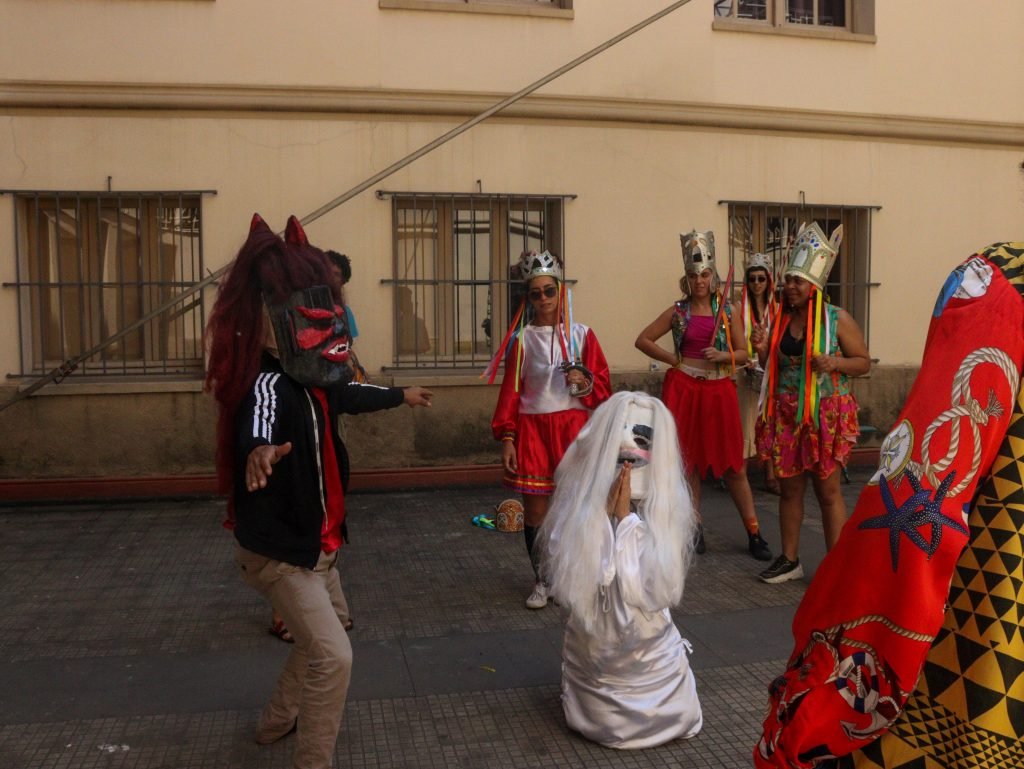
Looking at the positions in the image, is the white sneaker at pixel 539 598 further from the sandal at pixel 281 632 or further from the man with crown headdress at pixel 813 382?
the man with crown headdress at pixel 813 382

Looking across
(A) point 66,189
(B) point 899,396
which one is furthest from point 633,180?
(A) point 66,189

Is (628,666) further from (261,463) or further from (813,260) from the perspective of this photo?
(813,260)

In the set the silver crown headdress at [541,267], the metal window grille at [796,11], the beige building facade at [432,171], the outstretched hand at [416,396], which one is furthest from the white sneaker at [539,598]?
the metal window grille at [796,11]

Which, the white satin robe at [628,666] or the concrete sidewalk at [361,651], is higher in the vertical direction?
the white satin robe at [628,666]

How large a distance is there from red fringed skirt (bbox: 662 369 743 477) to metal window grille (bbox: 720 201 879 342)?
9.48ft

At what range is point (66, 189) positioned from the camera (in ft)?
26.6

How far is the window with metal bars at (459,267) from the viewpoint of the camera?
8.76 m

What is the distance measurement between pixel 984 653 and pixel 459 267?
759 cm

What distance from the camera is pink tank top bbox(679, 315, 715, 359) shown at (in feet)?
21.9

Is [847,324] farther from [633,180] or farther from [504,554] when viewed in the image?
[633,180]

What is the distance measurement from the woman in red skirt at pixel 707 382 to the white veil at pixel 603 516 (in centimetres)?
265

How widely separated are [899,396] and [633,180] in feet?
11.6

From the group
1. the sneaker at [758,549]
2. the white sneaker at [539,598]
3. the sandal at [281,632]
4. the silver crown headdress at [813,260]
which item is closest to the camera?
the sandal at [281,632]

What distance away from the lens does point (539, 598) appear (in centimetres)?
541
